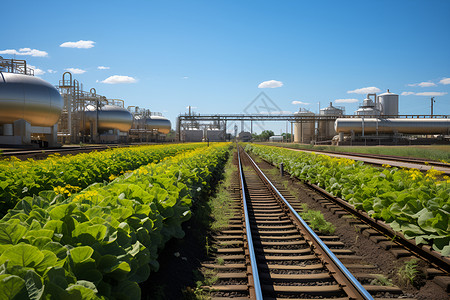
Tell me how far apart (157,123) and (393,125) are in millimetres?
63269

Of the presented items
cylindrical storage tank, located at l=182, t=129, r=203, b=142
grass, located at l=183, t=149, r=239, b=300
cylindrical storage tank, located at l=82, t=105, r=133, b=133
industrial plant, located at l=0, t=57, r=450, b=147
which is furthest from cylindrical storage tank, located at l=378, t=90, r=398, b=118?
grass, located at l=183, t=149, r=239, b=300

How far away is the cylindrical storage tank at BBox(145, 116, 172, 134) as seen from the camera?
93500mm

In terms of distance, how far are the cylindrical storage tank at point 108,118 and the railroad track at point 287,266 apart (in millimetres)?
64598

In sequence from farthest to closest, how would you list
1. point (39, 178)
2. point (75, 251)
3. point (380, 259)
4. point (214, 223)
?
point (214, 223) < point (39, 178) < point (380, 259) < point (75, 251)

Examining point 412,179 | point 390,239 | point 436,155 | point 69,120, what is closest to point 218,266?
point 390,239

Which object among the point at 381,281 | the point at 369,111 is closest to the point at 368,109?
the point at 369,111

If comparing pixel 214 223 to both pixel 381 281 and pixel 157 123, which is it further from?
pixel 157 123

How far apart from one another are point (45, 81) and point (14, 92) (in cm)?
483

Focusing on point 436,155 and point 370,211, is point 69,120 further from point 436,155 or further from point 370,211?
point 370,211

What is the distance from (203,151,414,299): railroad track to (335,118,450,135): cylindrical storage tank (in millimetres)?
53355

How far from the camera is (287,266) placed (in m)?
5.14

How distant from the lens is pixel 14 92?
117 ft

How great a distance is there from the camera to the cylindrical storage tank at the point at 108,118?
65.5m

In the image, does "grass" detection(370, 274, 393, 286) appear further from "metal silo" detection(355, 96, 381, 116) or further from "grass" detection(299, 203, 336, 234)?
"metal silo" detection(355, 96, 381, 116)
